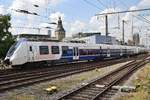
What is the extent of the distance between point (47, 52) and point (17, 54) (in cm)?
477

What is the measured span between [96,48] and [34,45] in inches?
761

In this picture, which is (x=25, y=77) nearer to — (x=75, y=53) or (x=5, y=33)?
(x=75, y=53)

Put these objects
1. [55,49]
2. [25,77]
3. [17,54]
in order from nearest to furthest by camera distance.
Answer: [25,77]
[17,54]
[55,49]

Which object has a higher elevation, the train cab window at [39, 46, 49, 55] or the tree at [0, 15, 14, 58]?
the tree at [0, 15, 14, 58]

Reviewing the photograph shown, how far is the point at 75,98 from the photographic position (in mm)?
12727

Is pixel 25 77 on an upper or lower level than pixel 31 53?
lower

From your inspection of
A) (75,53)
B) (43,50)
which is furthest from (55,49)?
(75,53)

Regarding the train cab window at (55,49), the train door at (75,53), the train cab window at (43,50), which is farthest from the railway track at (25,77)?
the train door at (75,53)

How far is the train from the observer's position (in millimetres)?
28125

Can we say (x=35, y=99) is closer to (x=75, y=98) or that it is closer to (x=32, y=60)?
(x=75, y=98)

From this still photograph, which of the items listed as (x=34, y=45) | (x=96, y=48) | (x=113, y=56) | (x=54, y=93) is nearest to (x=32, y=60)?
(x=34, y=45)

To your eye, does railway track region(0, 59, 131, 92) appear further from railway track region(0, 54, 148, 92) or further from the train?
the train

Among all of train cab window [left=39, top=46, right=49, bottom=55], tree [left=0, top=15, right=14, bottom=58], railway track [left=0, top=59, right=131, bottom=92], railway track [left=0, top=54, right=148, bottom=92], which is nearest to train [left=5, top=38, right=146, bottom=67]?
train cab window [left=39, top=46, right=49, bottom=55]

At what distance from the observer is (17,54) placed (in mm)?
27875
